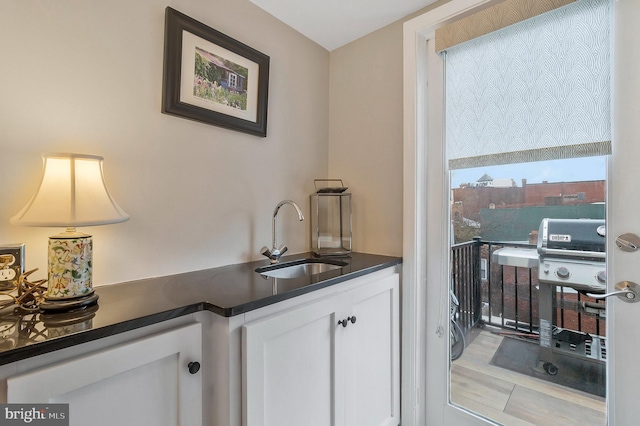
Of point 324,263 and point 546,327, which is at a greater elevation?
point 324,263

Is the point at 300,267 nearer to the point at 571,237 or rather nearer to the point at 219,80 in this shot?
the point at 219,80

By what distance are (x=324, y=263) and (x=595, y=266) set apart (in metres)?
1.15

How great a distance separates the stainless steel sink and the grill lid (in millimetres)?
878

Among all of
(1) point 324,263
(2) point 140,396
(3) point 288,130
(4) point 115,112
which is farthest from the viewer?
(3) point 288,130

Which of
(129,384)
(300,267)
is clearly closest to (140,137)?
(129,384)

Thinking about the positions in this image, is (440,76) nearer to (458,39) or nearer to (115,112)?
(458,39)

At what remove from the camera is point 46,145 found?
3.21 feet

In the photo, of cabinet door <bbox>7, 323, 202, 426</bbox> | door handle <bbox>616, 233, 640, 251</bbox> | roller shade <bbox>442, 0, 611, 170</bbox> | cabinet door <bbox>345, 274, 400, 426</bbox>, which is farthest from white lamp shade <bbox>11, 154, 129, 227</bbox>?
door handle <bbox>616, 233, 640, 251</bbox>

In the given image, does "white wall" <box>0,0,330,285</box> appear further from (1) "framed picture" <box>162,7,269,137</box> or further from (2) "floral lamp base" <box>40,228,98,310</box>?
(2) "floral lamp base" <box>40,228,98,310</box>

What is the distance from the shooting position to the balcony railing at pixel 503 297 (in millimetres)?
1189

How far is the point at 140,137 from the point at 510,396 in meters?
1.93

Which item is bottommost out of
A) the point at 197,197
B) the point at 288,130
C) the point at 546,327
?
the point at 546,327

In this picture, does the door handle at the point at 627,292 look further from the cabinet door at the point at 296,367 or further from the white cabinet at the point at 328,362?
the cabinet door at the point at 296,367

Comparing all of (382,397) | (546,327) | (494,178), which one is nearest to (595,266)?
(546,327)
